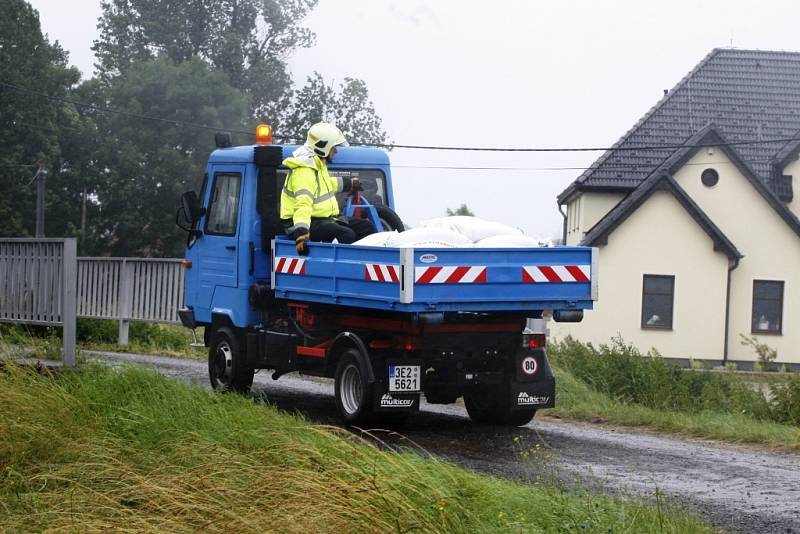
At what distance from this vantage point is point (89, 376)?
1226 centimetres

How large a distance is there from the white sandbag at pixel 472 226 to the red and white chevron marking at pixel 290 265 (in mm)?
1176

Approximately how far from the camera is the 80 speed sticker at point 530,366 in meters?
12.4

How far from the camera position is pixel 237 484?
292 inches

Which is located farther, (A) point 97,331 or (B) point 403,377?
(A) point 97,331

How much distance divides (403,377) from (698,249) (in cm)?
2903

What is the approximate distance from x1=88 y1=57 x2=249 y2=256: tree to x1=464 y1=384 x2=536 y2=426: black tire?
172ft

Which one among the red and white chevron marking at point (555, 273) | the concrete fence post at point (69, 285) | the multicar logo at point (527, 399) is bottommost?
the multicar logo at point (527, 399)

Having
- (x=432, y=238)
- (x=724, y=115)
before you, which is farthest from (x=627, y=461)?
(x=724, y=115)

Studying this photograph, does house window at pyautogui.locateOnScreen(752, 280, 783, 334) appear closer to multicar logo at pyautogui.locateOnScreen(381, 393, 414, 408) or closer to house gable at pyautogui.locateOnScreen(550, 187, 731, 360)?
house gable at pyautogui.locateOnScreen(550, 187, 731, 360)

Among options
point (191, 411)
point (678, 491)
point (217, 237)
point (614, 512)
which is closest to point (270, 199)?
point (217, 237)

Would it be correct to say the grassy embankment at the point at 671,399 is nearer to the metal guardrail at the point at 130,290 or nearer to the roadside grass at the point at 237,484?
the roadside grass at the point at 237,484

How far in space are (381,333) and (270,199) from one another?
2.41 m

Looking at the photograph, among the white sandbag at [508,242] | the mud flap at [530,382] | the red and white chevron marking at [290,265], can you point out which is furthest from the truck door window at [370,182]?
the mud flap at [530,382]

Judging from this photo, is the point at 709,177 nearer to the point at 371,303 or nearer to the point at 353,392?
the point at 353,392
